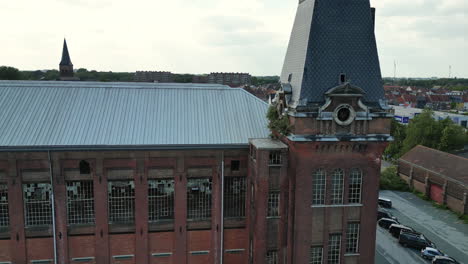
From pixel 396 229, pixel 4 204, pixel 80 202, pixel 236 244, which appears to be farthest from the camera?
pixel 396 229

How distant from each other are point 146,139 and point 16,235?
40.2 ft

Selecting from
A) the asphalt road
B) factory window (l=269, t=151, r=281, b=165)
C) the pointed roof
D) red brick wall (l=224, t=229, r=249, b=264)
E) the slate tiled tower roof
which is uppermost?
the pointed roof

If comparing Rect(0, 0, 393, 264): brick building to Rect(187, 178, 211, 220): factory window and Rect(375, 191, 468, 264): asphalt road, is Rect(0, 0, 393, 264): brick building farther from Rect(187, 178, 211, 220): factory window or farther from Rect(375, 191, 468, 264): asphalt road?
Rect(375, 191, 468, 264): asphalt road

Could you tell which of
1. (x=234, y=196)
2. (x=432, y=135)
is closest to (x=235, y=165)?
(x=234, y=196)

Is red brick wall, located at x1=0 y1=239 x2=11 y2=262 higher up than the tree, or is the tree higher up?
the tree

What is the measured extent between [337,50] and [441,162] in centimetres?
4427

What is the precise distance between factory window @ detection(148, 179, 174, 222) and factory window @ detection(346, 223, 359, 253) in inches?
545

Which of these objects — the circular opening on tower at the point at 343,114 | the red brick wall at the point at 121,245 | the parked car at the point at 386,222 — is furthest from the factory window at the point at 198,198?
the parked car at the point at 386,222

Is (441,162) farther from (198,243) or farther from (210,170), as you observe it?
(198,243)

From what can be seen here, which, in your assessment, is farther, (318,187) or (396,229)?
(396,229)

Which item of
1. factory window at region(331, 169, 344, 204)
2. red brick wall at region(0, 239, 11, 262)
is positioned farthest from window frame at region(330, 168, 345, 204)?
red brick wall at region(0, 239, 11, 262)

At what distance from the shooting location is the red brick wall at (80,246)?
28.1m

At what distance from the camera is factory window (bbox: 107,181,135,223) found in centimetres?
2804

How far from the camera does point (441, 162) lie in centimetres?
5997
